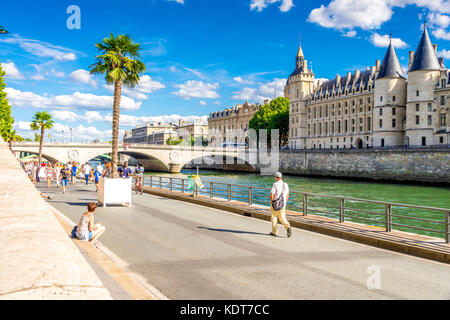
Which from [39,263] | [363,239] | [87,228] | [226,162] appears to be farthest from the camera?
[226,162]

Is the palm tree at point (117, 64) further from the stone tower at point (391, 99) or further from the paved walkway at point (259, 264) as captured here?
the stone tower at point (391, 99)

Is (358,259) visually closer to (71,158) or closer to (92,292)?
(92,292)

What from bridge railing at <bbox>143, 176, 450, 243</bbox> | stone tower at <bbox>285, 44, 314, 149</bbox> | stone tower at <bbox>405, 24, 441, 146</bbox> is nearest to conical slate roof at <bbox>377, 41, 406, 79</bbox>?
stone tower at <bbox>405, 24, 441, 146</bbox>

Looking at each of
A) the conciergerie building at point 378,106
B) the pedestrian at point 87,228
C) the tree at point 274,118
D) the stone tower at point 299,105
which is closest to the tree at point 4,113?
the pedestrian at point 87,228

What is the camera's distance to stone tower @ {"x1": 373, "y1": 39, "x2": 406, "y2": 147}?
71000mm

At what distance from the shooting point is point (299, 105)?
10000 cm

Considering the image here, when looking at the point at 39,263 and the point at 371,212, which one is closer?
the point at 39,263

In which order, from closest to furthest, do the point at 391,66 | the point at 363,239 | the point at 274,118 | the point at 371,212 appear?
the point at 371,212 < the point at 363,239 < the point at 391,66 < the point at 274,118

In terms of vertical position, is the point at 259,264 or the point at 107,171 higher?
the point at 107,171

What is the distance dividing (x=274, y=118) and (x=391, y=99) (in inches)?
1188

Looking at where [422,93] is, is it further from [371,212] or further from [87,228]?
[87,228]

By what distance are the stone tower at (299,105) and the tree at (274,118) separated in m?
1.69

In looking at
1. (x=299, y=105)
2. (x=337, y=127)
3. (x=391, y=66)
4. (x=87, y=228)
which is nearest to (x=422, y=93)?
(x=391, y=66)

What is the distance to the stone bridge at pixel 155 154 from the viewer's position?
61.8 m
